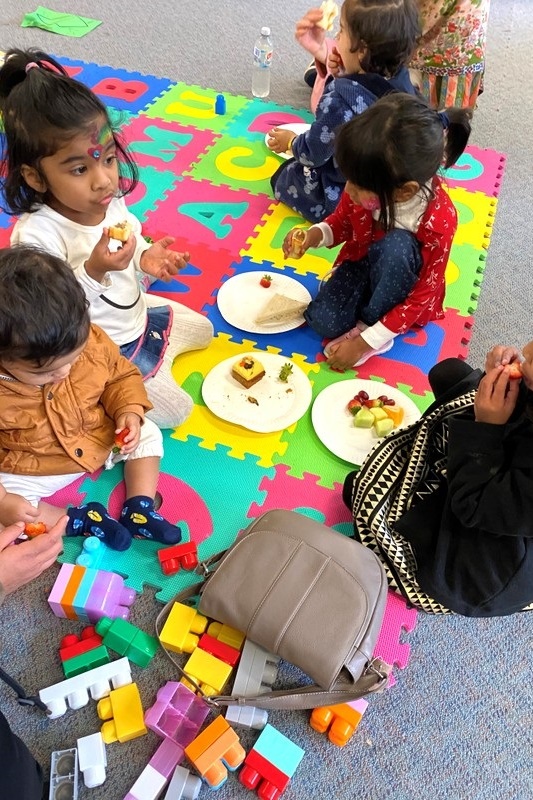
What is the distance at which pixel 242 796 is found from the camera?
946mm

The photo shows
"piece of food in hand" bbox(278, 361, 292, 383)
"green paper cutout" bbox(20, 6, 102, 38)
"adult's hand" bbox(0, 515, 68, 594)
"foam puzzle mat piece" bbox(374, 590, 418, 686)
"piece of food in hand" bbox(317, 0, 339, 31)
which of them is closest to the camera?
"adult's hand" bbox(0, 515, 68, 594)

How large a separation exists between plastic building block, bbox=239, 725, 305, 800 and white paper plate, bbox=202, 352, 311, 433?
642 mm

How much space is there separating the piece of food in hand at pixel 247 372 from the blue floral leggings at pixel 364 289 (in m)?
0.26

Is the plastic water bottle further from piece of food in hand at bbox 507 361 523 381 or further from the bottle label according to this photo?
piece of food in hand at bbox 507 361 523 381

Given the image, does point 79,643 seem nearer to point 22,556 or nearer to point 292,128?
point 22,556

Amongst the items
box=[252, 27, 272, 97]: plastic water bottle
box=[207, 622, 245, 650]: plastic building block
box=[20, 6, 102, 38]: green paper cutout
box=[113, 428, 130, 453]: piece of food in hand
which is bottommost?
box=[207, 622, 245, 650]: plastic building block

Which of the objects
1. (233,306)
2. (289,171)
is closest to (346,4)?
(289,171)

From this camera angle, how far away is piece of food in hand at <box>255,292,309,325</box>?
164 centimetres

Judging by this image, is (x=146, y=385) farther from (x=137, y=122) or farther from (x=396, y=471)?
(x=137, y=122)

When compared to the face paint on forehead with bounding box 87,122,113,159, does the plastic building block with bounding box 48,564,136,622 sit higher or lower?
lower

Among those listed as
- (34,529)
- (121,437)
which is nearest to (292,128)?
(121,437)

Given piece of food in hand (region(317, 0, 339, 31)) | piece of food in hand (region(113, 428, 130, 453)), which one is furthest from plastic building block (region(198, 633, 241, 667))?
piece of food in hand (region(317, 0, 339, 31))

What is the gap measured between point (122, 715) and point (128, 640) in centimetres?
12

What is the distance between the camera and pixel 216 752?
94 cm
